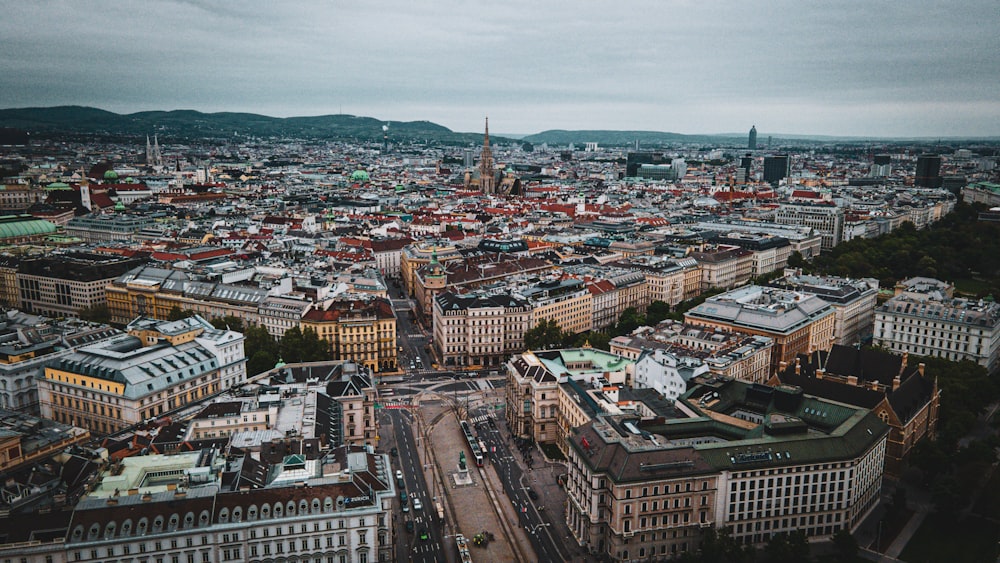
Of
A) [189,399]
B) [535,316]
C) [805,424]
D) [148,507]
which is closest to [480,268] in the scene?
[535,316]

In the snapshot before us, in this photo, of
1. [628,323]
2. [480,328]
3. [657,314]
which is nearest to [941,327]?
[657,314]

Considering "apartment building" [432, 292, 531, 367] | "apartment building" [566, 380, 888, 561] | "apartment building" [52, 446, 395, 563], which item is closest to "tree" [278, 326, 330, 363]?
"apartment building" [432, 292, 531, 367]

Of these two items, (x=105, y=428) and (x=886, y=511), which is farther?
(x=105, y=428)

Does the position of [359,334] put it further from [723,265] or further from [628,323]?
→ [723,265]

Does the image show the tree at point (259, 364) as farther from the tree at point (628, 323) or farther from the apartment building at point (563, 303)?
the tree at point (628, 323)

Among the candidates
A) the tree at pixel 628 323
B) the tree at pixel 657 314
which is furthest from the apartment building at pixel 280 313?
the tree at pixel 657 314

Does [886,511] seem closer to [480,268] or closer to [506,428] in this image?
[506,428]
